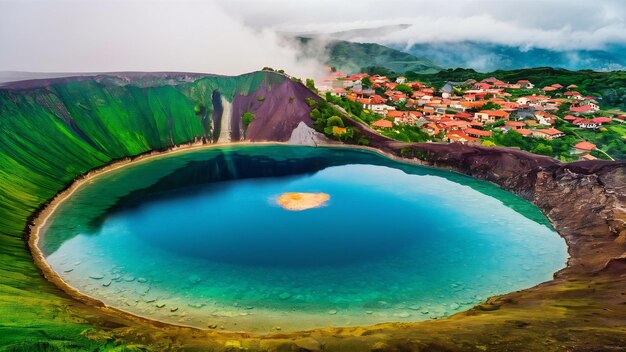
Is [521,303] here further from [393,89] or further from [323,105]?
[393,89]

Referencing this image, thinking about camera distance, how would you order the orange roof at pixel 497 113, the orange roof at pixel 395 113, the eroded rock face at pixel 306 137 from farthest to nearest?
the orange roof at pixel 395 113, the orange roof at pixel 497 113, the eroded rock face at pixel 306 137

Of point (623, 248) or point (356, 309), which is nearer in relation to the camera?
point (356, 309)

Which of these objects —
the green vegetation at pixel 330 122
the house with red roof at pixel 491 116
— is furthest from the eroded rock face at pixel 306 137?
the house with red roof at pixel 491 116

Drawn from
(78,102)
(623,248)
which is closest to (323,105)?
(78,102)

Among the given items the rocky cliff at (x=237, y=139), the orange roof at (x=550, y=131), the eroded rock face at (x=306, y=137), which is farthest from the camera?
the eroded rock face at (x=306, y=137)

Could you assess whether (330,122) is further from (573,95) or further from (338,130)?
(573,95)

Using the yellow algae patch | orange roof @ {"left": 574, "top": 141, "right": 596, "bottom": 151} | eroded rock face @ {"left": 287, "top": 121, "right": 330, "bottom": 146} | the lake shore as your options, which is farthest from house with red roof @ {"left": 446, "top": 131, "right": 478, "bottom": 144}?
the yellow algae patch

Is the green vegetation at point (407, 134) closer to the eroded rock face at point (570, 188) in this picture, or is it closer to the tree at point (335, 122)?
the tree at point (335, 122)
